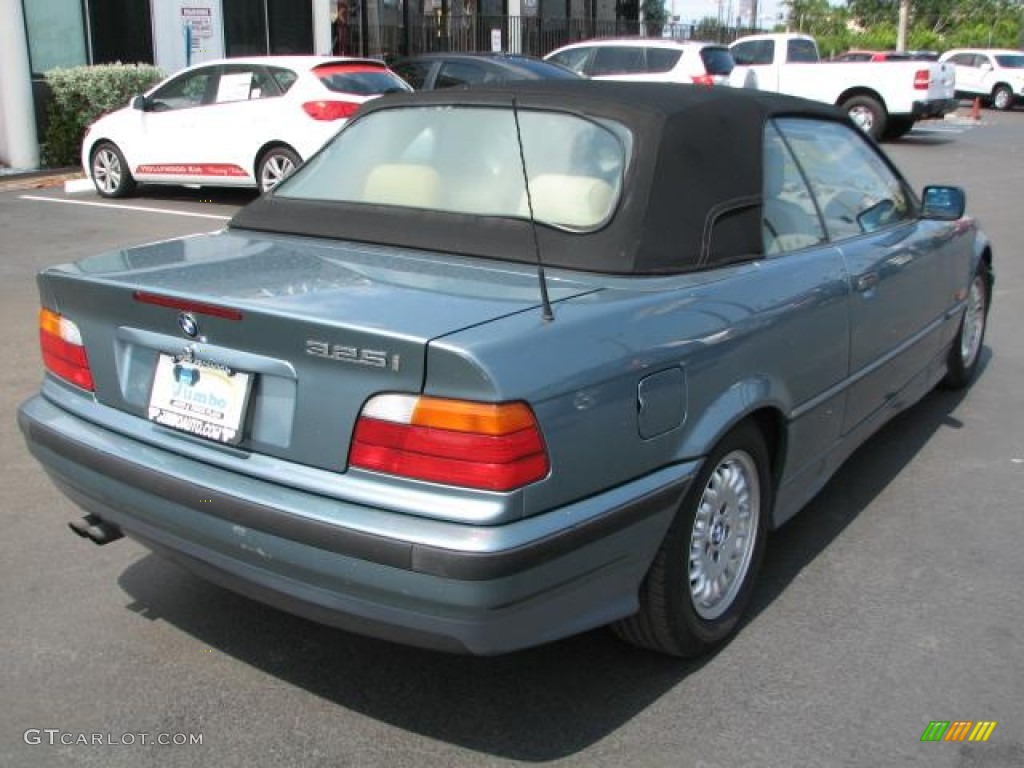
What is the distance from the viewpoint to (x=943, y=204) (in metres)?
4.86

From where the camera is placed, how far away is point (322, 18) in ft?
59.4

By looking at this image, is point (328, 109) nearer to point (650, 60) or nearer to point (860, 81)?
point (650, 60)

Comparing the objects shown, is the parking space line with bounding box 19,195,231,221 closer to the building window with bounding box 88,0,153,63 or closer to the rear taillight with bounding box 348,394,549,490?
the building window with bounding box 88,0,153,63

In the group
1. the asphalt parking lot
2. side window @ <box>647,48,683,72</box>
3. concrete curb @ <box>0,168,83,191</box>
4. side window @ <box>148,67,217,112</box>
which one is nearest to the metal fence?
side window @ <box>647,48,683,72</box>

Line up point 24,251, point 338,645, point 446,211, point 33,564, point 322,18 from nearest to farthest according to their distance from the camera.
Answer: point 338,645 → point 446,211 → point 33,564 → point 24,251 → point 322,18

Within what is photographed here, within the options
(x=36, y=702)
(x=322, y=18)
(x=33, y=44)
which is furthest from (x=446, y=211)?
(x=322, y=18)

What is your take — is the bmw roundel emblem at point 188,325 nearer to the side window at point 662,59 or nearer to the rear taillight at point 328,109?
the rear taillight at point 328,109

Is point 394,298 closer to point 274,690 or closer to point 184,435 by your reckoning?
point 184,435

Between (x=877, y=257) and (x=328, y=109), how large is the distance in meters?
8.19

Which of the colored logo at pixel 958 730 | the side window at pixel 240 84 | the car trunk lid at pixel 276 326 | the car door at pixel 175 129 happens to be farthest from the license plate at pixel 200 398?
the car door at pixel 175 129

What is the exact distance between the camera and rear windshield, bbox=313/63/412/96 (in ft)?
37.5

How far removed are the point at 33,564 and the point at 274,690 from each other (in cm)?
123

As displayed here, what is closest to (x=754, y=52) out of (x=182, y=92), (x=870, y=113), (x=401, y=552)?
(x=870, y=113)

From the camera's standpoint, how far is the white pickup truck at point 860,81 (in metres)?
19.8
